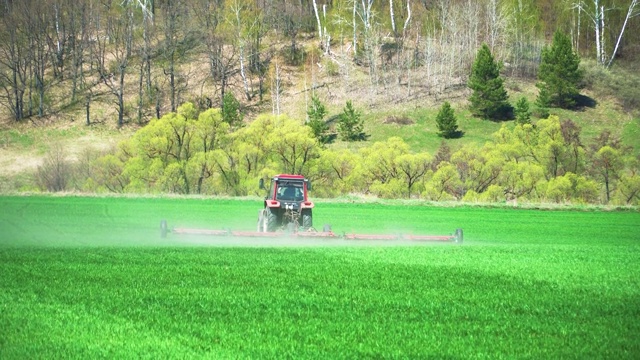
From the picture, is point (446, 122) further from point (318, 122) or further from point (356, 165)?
point (356, 165)

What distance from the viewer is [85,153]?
247 ft

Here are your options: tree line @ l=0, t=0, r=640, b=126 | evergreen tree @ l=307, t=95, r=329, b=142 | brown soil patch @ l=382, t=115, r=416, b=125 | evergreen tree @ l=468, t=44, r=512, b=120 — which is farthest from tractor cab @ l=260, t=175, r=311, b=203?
tree line @ l=0, t=0, r=640, b=126

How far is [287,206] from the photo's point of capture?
1142 inches

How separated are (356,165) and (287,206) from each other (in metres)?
39.3

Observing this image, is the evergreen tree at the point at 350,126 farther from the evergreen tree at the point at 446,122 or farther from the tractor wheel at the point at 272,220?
the tractor wheel at the point at 272,220

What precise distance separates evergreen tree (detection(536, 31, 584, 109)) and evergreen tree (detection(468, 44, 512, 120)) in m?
5.43

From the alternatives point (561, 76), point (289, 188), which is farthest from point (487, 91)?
point (289, 188)

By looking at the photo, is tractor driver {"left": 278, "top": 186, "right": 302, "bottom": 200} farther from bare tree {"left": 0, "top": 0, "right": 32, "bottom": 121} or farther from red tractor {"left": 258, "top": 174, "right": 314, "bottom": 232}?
bare tree {"left": 0, "top": 0, "right": 32, "bottom": 121}

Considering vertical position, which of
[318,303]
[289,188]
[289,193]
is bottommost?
[318,303]

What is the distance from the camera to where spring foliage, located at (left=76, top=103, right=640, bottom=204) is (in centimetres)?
6475

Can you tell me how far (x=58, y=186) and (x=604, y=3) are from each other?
3509 inches

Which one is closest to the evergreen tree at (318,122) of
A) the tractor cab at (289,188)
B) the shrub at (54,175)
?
the shrub at (54,175)

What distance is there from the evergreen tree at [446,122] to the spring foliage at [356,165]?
52.1 feet

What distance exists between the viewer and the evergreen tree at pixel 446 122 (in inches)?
3339
